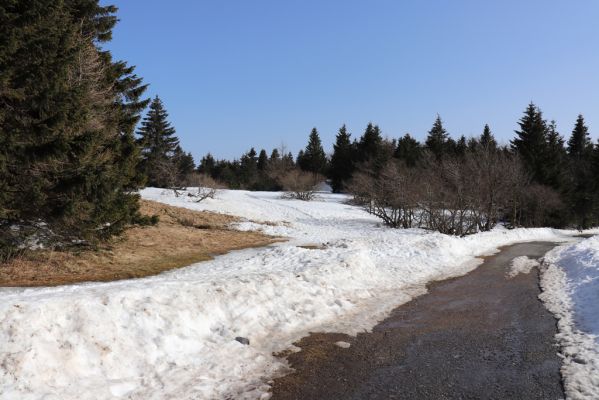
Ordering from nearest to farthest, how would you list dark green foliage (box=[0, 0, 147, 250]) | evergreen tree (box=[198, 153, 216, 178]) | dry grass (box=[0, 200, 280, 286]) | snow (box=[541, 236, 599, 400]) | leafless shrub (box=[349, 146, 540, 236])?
snow (box=[541, 236, 599, 400])
dark green foliage (box=[0, 0, 147, 250])
dry grass (box=[0, 200, 280, 286])
leafless shrub (box=[349, 146, 540, 236])
evergreen tree (box=[198, 153, 216, 178])

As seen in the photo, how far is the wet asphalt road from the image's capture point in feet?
17.3

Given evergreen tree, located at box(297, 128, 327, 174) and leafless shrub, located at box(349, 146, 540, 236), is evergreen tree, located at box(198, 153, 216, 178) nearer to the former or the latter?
evergreen tree, located at box(297, 128, 327, 174)

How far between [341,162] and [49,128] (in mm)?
65323

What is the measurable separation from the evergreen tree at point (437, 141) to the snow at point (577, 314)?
54.4 meters

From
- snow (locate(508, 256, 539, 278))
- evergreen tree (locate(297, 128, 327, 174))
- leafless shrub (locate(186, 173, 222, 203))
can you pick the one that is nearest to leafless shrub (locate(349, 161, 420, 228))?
leafless shrub (locate(186, 173, 222, 203))

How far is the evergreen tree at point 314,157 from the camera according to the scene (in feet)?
268

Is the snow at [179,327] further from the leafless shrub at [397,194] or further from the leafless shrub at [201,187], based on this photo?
the leafless shrub at [201,187]

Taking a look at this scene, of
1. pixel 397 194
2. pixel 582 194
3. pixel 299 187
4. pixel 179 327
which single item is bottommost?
pixel 179 327

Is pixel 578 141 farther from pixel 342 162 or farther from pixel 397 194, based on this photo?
pixel 397 194

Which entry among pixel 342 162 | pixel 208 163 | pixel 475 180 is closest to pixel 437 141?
pixel 342 162

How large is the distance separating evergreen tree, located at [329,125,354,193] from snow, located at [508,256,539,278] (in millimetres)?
53896

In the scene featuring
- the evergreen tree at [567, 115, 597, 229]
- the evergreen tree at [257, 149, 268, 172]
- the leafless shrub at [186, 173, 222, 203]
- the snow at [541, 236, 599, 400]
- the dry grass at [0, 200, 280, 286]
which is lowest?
the dry grass at [0, 200, 280, 286]

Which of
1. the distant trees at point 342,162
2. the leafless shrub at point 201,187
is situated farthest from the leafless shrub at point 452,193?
the distant trees at point 342,162

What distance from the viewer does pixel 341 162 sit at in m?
74.7
